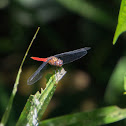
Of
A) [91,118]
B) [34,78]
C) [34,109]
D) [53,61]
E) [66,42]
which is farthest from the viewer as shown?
[66,42]

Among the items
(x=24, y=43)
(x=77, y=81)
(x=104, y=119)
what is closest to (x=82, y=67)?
(x=77, y=81)

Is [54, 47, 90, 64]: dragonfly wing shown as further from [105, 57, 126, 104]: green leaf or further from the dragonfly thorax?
[105, 57, 126, 104]: green leaf

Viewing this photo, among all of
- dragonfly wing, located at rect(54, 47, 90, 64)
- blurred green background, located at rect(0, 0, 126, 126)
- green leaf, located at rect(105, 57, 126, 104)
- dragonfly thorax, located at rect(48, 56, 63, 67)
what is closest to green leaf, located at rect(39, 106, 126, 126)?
green leaf, located at rect(105, 57, 126, 104)

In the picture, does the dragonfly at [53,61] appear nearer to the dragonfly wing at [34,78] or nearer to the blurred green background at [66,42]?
the dragonfly wing at [34,78]

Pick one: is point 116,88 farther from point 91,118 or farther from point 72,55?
point 91,118

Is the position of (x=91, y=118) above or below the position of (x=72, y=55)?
below

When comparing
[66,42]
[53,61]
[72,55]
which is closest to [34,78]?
[53,61]
